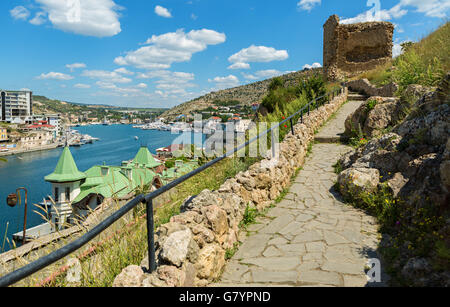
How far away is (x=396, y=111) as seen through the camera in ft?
25.8

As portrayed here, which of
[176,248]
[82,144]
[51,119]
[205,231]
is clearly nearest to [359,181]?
[205,231]

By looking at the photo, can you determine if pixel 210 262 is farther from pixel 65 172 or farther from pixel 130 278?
pixel 65 172

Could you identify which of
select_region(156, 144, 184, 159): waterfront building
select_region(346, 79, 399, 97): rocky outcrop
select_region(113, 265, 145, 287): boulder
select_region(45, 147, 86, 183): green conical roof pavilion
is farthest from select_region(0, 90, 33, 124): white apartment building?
select_region(113, 265, 145, 287): boulder

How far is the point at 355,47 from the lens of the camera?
87.6 feet

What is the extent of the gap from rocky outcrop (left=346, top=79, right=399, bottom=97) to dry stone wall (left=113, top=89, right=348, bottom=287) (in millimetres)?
10903

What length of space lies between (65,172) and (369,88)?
27473mm

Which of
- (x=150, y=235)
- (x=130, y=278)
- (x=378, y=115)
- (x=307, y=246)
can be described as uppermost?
(x=378, y=115)

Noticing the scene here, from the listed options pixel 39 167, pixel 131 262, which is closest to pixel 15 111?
pixel 39 167

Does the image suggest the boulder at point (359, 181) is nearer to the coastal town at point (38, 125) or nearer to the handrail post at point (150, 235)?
the handrail post at point (150, 235)

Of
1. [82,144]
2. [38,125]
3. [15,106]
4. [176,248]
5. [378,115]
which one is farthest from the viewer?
[15,106]

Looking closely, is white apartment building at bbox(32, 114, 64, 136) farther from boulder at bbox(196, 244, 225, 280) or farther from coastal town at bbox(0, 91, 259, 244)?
boulder at bbox(196, 244, 225, 280)

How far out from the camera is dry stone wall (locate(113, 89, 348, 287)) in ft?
7.41

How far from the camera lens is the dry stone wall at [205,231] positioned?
7.41 ft
